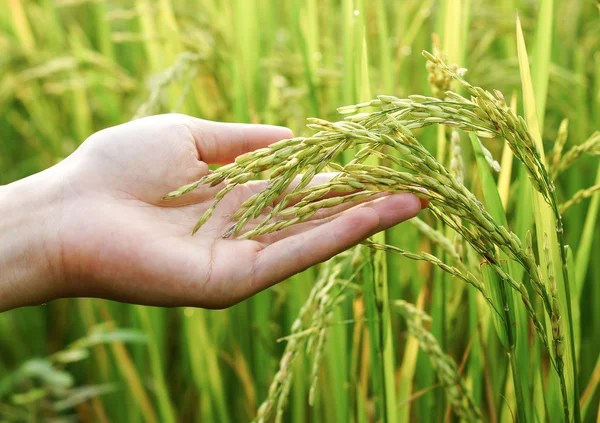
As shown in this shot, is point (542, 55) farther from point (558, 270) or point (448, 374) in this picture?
point (448, 374)

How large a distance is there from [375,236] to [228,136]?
40cm

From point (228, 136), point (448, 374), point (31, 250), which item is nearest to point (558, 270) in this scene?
point (448, 374)

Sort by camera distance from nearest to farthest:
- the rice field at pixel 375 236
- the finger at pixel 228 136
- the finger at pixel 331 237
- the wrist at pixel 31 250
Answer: the rice field at pixel 375 236
the finger at pixel 331 237
the wrist at pixel 31 250
the finger at pixel 228 136

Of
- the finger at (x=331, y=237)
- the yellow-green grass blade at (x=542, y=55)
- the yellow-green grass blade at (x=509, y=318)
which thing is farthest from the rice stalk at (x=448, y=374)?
the yellow-green grass blade at (x=542, y=55)

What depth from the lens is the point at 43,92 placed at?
280 centimetres

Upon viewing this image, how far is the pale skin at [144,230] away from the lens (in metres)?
1.13

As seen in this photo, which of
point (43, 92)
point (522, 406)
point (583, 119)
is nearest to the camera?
point (522, 406)

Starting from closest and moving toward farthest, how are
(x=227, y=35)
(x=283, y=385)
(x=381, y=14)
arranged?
1. (x=283, y=385)
2. (x=381, y=14)
3. (x=227, y=35)

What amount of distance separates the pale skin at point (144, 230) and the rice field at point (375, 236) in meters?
0.08

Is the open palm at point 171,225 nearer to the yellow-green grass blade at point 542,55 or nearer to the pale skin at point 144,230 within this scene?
the pale skin at point 144,230

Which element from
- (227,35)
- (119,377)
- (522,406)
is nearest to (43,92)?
(227,35)

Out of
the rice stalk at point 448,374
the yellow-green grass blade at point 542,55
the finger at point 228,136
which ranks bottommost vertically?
the rice stalk at point 448,374

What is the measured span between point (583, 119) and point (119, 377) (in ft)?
5.72

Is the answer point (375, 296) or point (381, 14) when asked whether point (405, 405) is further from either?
point (381, 14)
